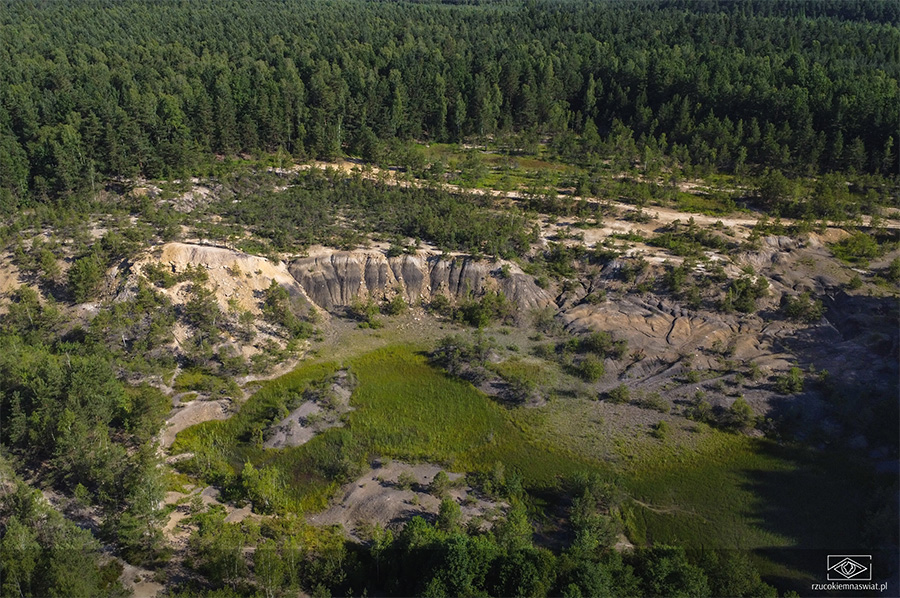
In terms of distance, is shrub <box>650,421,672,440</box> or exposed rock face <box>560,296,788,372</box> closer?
shrub <box>650,421,672,440</box>

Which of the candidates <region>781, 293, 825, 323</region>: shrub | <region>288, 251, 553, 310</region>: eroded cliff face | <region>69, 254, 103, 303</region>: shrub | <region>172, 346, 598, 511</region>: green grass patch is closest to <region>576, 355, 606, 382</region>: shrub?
<region>172, 346, 598, 511</region>: green grass patch

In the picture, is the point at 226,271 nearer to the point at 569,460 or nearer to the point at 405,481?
the point at 405,481

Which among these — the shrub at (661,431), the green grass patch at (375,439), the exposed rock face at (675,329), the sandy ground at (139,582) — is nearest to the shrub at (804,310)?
the exposed rock face at (675,329)

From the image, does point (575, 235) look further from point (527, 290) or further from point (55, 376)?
point (55, 376)

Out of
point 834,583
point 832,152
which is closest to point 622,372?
point 834,583

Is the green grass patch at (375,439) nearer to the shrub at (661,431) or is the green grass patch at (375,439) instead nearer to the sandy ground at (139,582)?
the shrub at (661,431)

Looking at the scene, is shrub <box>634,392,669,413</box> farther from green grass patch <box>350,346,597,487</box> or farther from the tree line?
the tree line
